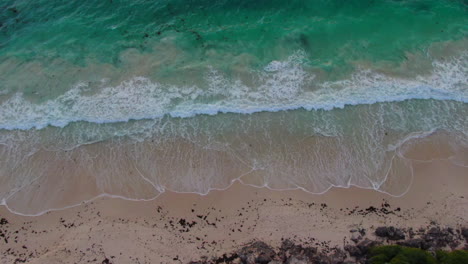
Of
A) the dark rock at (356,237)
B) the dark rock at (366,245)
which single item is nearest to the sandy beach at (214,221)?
the dark rock at (356,237)

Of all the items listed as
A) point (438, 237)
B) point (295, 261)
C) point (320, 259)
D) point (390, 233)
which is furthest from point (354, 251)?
point (438, 237)

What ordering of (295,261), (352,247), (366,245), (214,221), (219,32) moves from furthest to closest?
1. (219,32)
2. (214,221)
3. (352,247)
4. (366,245)
5. (295,261)

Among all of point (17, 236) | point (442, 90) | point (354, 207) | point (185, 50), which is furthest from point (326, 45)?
point (17, 236)

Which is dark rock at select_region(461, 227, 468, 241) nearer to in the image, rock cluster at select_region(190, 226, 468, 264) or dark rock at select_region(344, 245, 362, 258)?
rock cluster at select_region(190, 226, 468, 264)

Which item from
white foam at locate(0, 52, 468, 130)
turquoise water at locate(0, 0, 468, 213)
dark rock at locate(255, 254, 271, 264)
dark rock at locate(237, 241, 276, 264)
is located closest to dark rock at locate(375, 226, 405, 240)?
turquoise water at locate(0, 0, 468, 213)

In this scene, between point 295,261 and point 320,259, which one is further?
point 320,259

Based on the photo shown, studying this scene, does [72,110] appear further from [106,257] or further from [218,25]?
[218,25]

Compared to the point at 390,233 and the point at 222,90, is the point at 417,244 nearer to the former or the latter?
the point at 390,233

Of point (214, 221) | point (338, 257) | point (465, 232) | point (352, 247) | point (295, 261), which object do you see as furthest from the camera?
point (214, 221)
